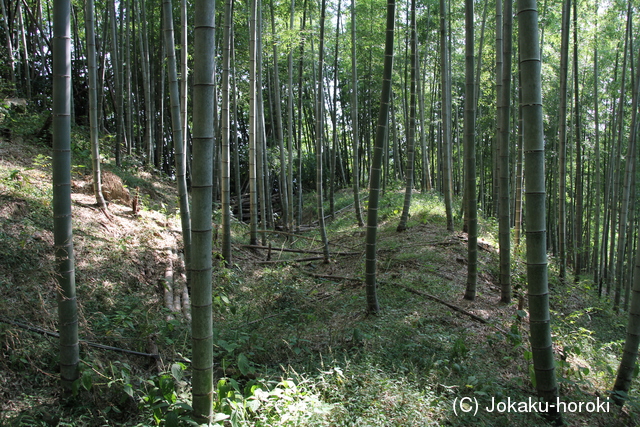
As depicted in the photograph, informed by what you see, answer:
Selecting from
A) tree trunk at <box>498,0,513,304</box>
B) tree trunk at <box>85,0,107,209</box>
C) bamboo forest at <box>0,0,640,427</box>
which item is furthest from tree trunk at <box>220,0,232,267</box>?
tree trunk at <box>498,0,513,304</box>

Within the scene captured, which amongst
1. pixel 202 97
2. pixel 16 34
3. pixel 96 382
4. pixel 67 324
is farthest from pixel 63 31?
pixel 16 34

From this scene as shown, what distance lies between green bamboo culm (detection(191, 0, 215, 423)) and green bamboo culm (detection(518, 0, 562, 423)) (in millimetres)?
1809

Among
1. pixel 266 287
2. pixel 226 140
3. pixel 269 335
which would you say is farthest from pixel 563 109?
pixel 269 335

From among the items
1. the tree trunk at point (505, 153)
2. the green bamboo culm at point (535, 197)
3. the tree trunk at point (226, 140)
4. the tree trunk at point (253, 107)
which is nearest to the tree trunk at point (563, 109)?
the tree trunk at point (505, 153)

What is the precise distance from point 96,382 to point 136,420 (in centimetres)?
39

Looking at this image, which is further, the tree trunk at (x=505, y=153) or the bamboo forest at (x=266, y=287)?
the tree trunk at (x=505, y=153)

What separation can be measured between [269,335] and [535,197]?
251 cm

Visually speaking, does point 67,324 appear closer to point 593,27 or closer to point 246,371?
point 246,371

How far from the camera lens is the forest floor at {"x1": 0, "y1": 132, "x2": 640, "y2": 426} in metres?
2.39

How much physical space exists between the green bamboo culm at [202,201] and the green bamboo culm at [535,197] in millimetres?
1809

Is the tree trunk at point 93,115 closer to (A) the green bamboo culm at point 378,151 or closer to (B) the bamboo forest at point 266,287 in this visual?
(B) the bamboo forest at point 266,287

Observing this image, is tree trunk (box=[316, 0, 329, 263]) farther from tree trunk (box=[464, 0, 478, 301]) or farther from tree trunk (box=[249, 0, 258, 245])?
tree trunk (box=[464, 0, 478, 301])

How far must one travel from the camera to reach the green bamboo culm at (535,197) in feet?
8.02

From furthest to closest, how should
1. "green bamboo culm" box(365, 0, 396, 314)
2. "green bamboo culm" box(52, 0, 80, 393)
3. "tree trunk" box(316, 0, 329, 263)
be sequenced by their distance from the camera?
"tree trunk" box(316, 0, 329, 263), "green bamboo culm" box(365, 0, 396, 314), "green bamboo culm" box(52, 0, 80, 393)
